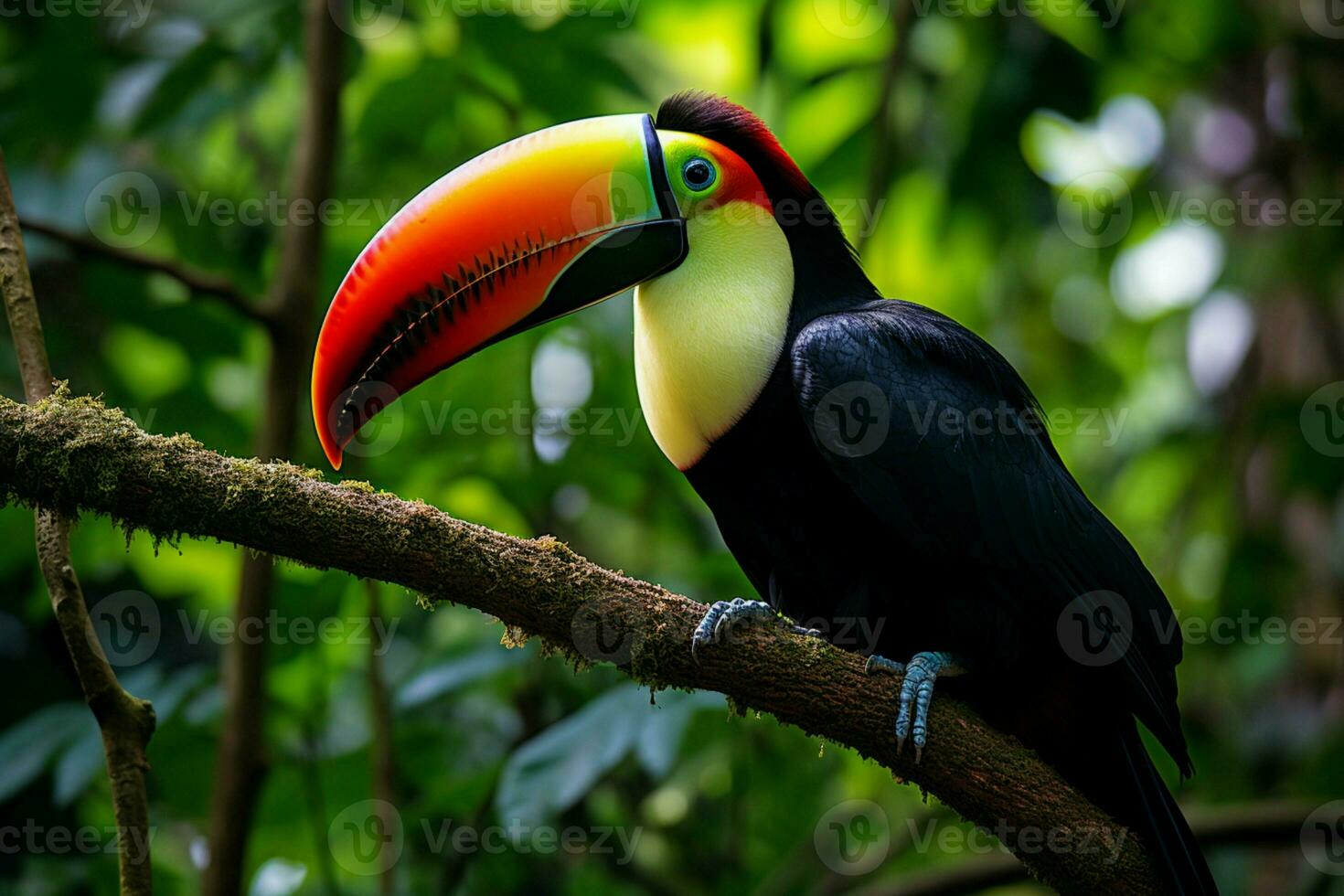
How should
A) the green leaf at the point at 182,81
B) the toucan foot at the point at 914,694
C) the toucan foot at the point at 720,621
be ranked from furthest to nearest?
the green leaf at the point at 182,81
the toucan foot at the point at 914,694
the toucan foot at the point at 720,621

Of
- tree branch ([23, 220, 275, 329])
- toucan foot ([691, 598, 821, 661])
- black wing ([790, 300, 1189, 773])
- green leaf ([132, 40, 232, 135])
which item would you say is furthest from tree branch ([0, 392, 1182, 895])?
green leaf ([132, 40, 232, 135])

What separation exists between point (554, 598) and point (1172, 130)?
5.92 meters

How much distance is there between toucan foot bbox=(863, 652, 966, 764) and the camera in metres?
2.68

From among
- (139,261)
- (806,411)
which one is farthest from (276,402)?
(806,411)

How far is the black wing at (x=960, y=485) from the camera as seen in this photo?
10.1 feet

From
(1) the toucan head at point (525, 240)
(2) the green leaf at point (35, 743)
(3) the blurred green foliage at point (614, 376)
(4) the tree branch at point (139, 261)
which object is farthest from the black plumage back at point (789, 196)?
(2) the green leaf at point (35, 743)

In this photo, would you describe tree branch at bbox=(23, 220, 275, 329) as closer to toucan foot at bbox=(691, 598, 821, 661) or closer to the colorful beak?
the colorful beak

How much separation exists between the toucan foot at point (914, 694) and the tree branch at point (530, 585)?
0.02 metres

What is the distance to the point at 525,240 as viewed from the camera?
3.29 m

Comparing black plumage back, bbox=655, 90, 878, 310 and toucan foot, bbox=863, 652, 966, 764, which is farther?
black plumage back, bbox=655, 90, 878, 310

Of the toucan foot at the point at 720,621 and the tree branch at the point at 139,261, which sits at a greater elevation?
the tree branch at the point at 139,261

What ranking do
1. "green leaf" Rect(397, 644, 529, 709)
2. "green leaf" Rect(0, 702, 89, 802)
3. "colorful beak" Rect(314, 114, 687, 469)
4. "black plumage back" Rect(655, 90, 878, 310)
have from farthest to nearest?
"green leaf" Rect(397, 644, 529, 709) → "green leaf" Rect(0, 702, 89, 802) → "black plumage back" Rect(655, 90, 878, 310) → "colorful beak" Rect(314, 114, 687, 469)

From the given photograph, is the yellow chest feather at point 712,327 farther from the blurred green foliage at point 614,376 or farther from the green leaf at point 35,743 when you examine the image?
the green leaf at point 35,743

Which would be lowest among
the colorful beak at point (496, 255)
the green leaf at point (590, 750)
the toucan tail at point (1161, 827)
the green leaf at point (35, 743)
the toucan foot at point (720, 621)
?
the toucan tail at point (1161, 827)
